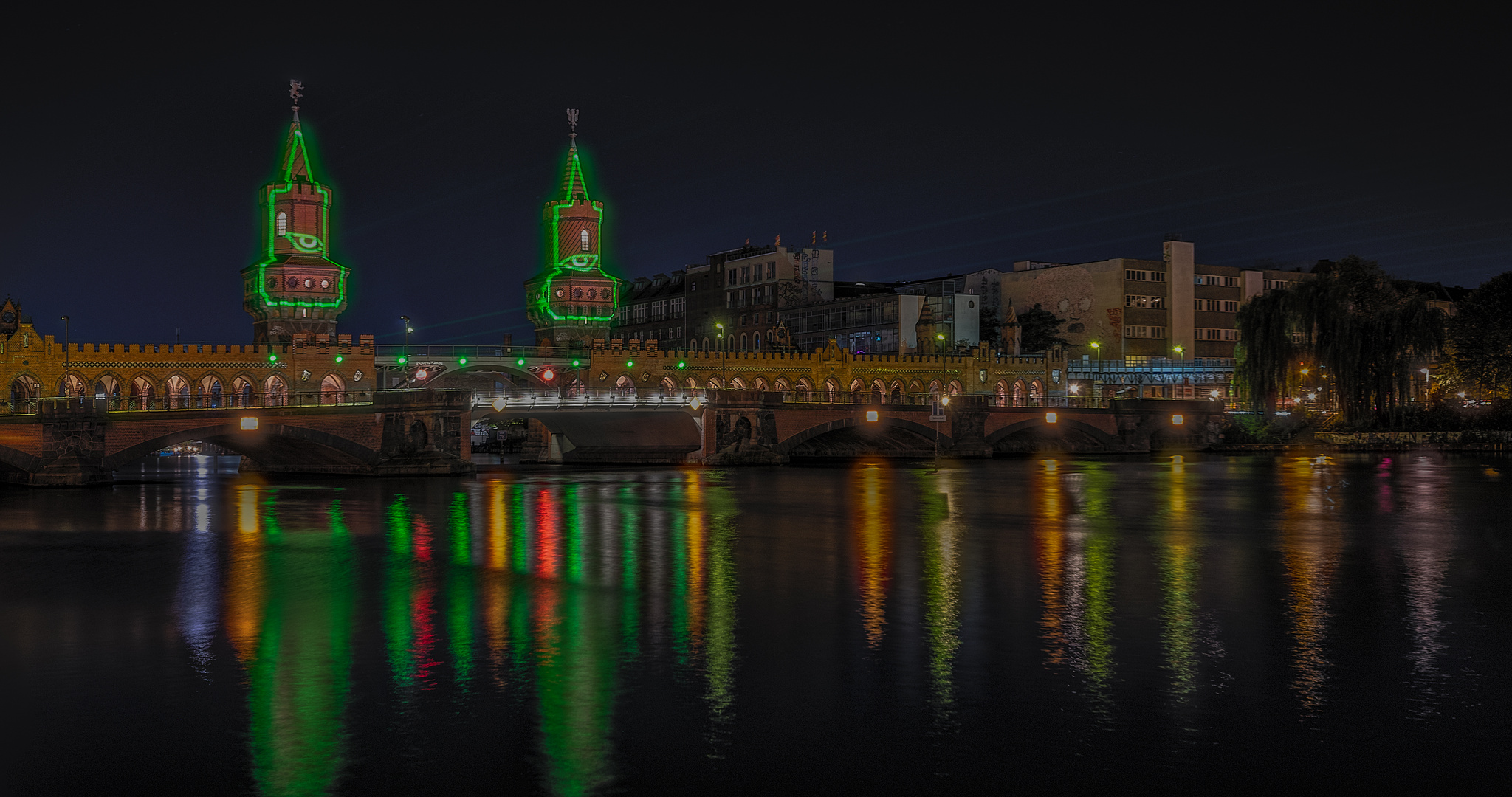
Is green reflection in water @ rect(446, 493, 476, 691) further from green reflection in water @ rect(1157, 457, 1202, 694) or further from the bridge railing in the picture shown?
the bridge railing

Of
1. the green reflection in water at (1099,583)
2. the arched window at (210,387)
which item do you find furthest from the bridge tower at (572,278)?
the green reflection in water at (1099,583)

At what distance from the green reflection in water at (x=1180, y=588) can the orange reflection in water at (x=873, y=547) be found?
480 cm

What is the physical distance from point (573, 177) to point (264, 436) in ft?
191

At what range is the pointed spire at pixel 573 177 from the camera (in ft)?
389

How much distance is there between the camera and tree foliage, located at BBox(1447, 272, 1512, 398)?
94.3 m

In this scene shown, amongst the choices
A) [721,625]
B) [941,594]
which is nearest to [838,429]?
[941,594]

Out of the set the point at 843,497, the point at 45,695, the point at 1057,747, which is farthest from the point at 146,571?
the point at 843,497

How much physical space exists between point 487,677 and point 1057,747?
8.27m

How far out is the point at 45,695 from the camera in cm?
1788

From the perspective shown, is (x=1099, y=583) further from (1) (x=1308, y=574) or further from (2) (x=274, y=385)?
(2) (x=274, y=385)

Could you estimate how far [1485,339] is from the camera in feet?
312

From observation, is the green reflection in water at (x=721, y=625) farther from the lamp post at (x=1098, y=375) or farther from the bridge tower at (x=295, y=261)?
the lamp post at (x=1098, y=375)

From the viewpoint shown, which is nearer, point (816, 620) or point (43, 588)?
point (816, 620)

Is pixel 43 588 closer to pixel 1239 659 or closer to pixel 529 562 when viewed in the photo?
pixel 529 562
